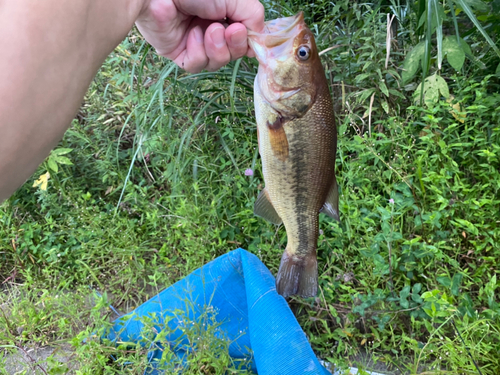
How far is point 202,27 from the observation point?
1630 millimetres

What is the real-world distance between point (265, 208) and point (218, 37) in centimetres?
91

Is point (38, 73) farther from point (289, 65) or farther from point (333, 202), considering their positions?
point (333, 202)

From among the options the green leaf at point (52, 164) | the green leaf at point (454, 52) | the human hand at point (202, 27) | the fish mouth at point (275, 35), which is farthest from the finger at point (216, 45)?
the green leaf at point (52, 164)

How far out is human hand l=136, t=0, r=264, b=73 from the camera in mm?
1443

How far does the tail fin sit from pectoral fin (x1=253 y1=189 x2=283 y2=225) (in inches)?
9.3

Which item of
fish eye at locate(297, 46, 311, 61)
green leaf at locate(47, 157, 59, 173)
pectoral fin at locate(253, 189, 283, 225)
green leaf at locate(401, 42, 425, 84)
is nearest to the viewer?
fish eye at locate(297, 46, 311, 61)

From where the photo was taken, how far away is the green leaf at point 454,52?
6.58 ft

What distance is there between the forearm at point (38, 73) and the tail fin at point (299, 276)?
1.32m

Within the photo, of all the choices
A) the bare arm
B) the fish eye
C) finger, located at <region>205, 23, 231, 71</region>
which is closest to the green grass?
finger, located at <region>205, 23, 231, 71</region>

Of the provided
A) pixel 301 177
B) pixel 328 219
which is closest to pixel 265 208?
pixel 301 177

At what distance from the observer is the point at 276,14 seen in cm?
283

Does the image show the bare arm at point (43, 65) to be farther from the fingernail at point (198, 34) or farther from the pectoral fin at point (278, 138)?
the pectoral fin at point (278, 138)

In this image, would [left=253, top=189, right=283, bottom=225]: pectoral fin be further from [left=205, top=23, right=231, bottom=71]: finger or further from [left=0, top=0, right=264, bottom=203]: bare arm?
[left=0, top=0, right=264, bottom=203]: bare arm

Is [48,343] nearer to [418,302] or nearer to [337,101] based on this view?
[418,302]
